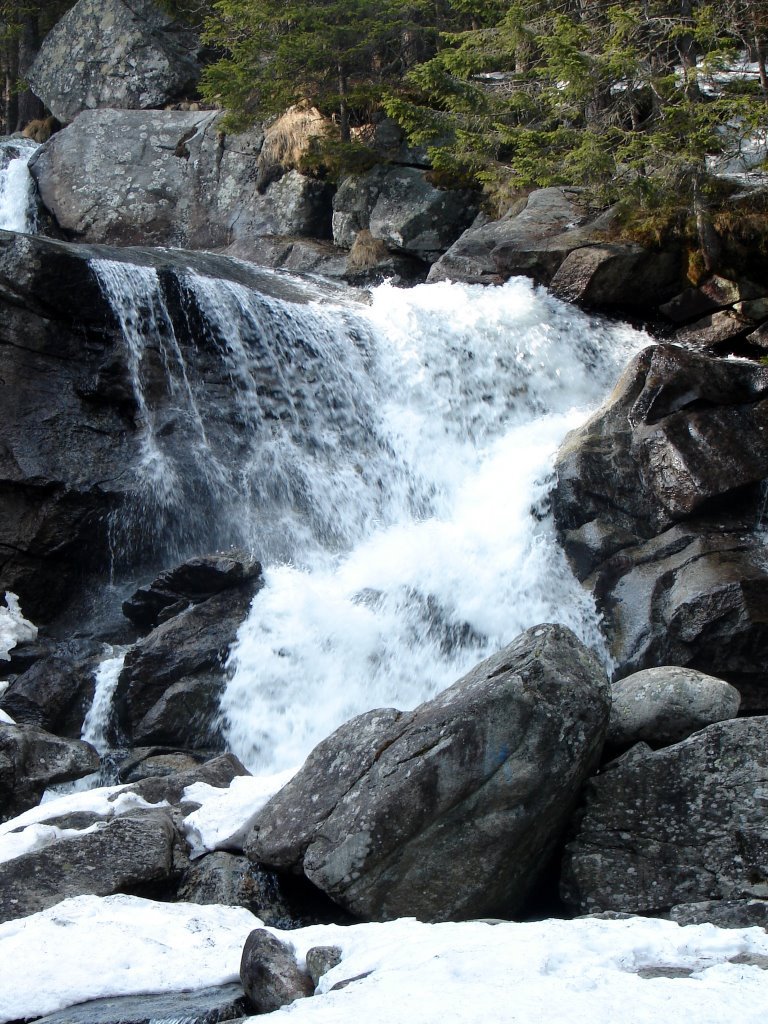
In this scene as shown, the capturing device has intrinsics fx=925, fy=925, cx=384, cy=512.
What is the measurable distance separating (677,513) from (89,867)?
25.1ft

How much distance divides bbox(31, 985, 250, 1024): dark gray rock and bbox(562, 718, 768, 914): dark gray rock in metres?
2.21

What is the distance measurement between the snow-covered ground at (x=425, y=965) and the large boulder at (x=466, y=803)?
0.52 metres

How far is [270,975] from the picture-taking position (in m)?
4.46

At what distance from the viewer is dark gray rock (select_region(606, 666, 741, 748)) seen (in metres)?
6.48

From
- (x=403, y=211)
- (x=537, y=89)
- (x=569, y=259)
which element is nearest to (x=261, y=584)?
(x=569, y=259)

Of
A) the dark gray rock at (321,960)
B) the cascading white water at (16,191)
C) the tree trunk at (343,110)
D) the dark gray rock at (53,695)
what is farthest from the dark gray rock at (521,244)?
the dark gray rock at (321,960)

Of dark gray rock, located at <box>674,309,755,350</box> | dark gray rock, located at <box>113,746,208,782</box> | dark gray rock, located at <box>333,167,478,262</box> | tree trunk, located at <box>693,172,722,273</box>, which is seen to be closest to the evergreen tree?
dark gray rock, located at <box>333,167,478,262</box>

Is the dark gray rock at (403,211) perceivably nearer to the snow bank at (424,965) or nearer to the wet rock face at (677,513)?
the wet rock face at (677,513)

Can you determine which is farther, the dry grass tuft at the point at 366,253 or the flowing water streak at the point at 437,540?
the dry grass tuft at the point at 366,253

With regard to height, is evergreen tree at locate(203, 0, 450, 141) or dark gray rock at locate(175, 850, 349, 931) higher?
evergreen tree at locate(203, 0, 450, 141)

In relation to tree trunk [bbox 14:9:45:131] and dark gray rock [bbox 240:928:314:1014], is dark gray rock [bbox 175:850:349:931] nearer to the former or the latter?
dark gray rock [bbox 240:928:314:1014]

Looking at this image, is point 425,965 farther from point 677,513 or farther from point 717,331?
point 717,331

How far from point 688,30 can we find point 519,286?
15.4 feet

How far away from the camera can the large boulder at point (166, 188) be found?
2170 centimetres
